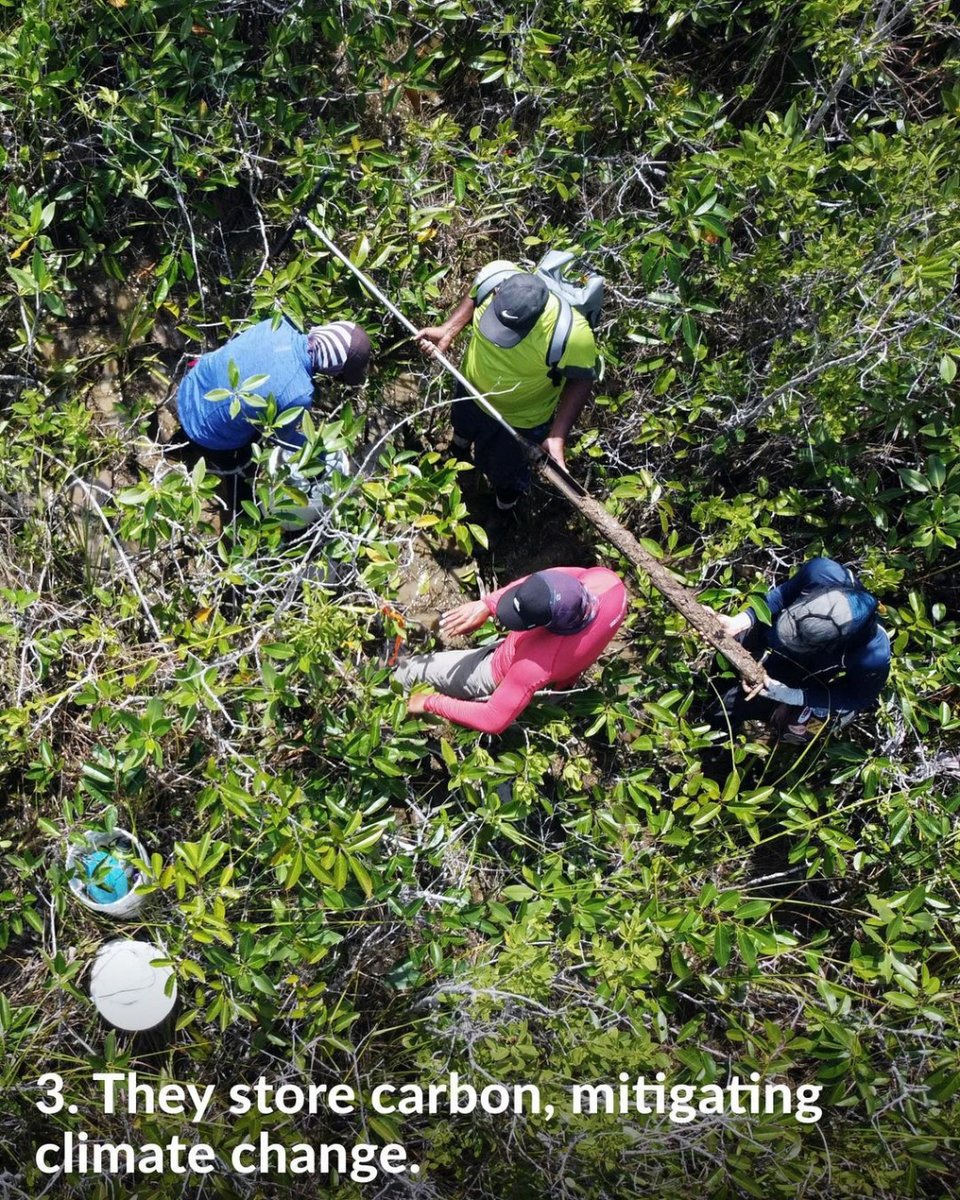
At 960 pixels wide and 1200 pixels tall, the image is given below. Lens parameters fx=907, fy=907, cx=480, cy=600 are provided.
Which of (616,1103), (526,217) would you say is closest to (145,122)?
(526,217)

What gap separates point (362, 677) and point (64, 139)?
2.26m

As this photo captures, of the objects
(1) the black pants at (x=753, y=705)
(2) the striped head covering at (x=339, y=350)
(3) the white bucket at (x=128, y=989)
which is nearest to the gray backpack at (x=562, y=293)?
(2) the striped head covering at (x=339, y=350)

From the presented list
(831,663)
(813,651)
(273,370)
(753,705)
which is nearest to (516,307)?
(273,370)

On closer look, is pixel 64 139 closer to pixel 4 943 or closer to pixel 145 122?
pixel 145 122

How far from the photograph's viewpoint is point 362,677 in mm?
3033

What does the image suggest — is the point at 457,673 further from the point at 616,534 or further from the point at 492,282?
the point at 492,282

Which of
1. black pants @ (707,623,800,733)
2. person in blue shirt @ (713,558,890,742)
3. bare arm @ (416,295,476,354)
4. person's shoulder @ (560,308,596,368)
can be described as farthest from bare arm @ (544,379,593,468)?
black pants @ (707,623,800,733)

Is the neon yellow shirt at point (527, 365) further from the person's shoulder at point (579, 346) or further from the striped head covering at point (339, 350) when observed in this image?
the striped head covering at point (339, 350)

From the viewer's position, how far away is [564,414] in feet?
11.2

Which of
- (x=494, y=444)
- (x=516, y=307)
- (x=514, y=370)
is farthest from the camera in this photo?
(x=494, y=444)

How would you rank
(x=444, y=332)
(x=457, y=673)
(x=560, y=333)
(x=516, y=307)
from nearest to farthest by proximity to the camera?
(x=516, y=307), (x=560, y=333), (x=457, y=673), (x=444, y=332)

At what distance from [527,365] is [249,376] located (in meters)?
0.96

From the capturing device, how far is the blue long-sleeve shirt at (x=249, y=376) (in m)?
3.08

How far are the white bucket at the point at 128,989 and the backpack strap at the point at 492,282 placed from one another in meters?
2.46
